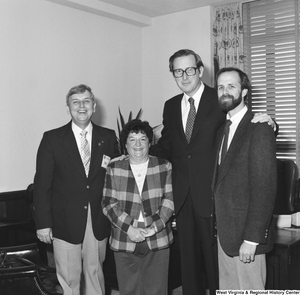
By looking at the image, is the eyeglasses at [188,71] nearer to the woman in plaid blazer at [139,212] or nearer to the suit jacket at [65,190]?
the woman in plaid blazer at [139,212]

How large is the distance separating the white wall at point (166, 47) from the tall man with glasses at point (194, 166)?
2.63 m

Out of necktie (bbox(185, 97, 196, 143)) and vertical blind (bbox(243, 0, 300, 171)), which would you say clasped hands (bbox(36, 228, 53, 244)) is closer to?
necktie (bbox(185, 97, 196, 143))

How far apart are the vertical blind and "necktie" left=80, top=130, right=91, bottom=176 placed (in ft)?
9.87

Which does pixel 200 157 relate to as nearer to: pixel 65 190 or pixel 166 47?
pixel 65 190

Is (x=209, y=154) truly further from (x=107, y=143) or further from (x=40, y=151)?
(x=40, y=151)

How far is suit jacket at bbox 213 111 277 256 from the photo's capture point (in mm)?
2199

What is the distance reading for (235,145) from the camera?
7.63 feet

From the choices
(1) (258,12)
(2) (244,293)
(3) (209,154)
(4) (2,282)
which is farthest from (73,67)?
(2) (244,293)

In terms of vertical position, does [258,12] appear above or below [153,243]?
above

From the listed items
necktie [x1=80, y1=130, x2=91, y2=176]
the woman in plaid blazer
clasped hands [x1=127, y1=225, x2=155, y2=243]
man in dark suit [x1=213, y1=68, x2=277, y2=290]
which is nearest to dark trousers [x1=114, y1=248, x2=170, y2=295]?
the woman in plaid blazer

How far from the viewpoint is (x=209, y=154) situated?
2754 mm

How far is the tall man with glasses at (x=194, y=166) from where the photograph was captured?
2.74 meters

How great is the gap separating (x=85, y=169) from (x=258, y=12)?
3545mm

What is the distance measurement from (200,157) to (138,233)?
64 centimetres
